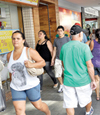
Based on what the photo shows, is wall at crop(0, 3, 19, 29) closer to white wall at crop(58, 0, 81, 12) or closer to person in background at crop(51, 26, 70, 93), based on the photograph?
person in background at crop(51, 26, 70, 93)

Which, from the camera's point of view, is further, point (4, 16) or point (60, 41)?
point (4, 16)

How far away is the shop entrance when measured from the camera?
954cm

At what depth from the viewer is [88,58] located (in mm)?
2975

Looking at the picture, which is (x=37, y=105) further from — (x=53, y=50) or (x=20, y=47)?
(x=53, y=50)

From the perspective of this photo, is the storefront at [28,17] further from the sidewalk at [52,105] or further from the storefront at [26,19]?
the sidewalk at [52,105]

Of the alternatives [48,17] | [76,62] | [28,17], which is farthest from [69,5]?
[76,62]

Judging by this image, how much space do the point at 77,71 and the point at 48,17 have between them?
276 inches

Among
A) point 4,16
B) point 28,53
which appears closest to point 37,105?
point 28,53

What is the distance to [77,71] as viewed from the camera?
3.01 metres

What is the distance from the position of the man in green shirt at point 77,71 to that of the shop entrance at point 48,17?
6.64 m

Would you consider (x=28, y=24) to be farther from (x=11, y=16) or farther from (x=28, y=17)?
(x=11, y=16)

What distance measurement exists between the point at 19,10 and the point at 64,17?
441 centimetres

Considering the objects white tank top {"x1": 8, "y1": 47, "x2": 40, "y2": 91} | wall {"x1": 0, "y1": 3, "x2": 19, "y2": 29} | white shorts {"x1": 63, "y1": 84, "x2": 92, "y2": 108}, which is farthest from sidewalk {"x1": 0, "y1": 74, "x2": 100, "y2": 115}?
wall {"x1": 0, "y1": 3, "x2": 19, "y2": 29}

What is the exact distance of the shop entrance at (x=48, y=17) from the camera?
376 inches
